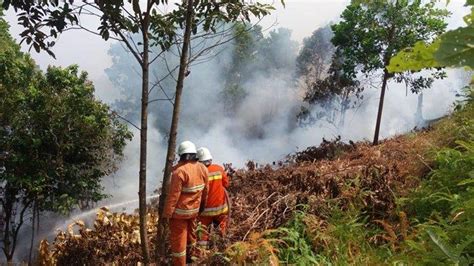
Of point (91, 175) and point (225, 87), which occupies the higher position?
point (225, 87)

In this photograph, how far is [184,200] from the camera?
534cm

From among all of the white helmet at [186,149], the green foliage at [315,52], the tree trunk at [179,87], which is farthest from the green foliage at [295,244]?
the green foliage at [315,52]

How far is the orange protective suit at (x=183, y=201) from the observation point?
525cm

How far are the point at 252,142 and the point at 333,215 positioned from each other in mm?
26626

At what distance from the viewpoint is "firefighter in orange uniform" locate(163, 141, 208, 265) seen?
5.24 m

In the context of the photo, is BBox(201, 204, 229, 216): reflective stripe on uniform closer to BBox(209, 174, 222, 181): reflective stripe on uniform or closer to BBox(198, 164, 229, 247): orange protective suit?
BBox(198, 164, 229, 247): orange protective suit

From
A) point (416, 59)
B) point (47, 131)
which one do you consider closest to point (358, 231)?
point (416, 59)

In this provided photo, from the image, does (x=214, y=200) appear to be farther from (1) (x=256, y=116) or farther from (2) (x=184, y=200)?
(1) (x=256, y=116)

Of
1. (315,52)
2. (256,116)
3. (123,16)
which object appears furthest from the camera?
(315,52)

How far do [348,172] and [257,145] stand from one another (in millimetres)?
24920

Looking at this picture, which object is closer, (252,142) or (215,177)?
(215,177)

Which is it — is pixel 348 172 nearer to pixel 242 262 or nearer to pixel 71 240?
Answer: pixel 242 262

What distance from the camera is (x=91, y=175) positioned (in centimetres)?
1416

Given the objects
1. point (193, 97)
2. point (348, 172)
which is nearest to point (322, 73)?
point (193, 97)
